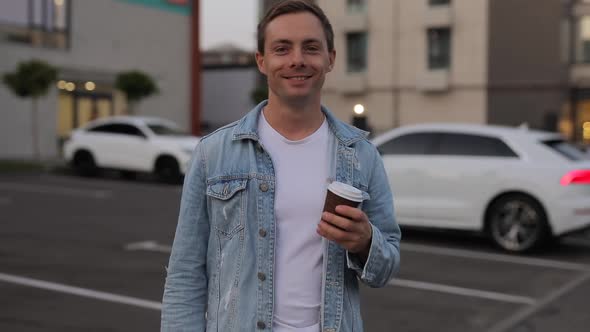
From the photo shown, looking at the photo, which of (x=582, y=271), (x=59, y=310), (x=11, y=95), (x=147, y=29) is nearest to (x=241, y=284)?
(x=59, y=310)

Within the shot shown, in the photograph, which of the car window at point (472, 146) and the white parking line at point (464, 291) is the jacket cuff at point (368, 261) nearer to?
the white parking line at point (464, 291)

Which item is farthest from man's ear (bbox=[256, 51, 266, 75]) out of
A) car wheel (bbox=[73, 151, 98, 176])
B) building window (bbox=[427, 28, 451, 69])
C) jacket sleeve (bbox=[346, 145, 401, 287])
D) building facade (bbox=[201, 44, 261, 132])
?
building facade (bbox=[201, 44, 261, 132])

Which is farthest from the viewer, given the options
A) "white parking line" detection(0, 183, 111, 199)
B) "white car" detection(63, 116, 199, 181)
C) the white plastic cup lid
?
"white car" detection(63, 116, 199, 181)

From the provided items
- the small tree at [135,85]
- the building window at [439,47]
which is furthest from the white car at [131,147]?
the building window at [439,47]

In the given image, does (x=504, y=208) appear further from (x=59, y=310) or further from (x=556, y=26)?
(x=556, y=26)

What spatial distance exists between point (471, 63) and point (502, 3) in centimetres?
342

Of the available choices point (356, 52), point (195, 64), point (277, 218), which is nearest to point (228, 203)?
point (277, 218)

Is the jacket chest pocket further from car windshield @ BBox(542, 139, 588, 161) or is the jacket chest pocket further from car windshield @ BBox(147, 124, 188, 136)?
car windshield @ BBox(147, 124, 188, 136)

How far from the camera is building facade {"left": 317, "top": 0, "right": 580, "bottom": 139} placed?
35.6 meters

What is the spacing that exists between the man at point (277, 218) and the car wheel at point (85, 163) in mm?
17724

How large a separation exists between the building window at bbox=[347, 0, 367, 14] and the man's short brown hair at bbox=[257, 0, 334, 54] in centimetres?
3705

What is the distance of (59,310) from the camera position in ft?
19.7

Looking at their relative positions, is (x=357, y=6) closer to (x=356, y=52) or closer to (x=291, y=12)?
(x=356, y=52)

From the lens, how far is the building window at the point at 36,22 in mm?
25875
